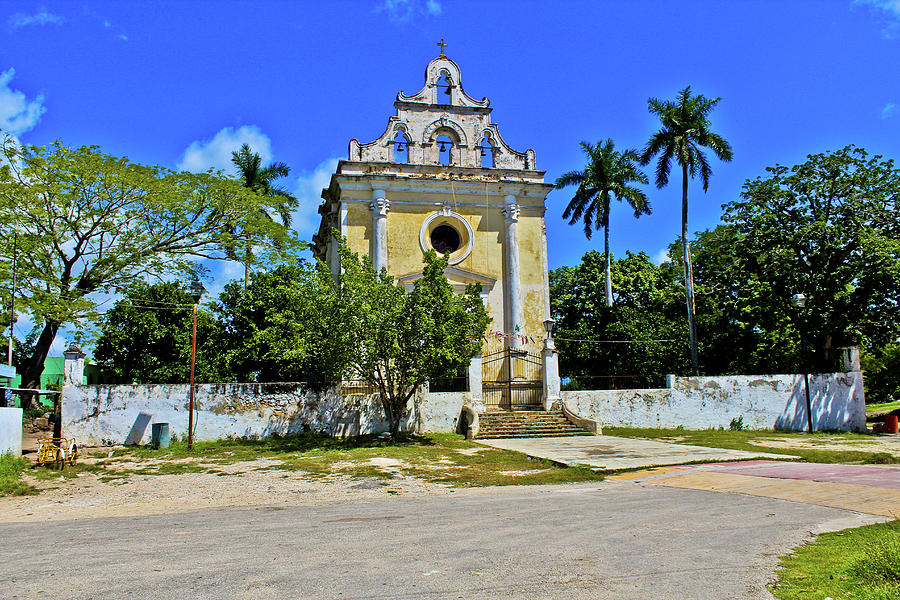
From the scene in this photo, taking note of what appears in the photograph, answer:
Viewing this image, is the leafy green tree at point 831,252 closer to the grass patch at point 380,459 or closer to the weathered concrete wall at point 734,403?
the weathered concrete wall at point 734,403

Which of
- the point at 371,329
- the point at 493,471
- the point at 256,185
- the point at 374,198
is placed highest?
the point at 256,185

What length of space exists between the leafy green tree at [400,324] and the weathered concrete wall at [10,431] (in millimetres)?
7241

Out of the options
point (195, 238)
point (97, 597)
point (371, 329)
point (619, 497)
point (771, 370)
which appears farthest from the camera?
point (771, 370)

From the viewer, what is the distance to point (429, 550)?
587cm

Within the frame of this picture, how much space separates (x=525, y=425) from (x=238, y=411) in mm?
8646

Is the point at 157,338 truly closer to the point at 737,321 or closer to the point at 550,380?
the point at 550,380

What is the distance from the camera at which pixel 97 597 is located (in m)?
4.61

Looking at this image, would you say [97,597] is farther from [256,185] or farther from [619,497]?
[256,185]

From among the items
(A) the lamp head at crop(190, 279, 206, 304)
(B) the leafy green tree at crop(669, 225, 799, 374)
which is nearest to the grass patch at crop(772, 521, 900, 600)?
(A) the lamp head at crop(190, 279, 206, 304)

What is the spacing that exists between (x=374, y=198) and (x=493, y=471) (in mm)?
14224

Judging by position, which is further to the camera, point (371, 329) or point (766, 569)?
point (371, 329)

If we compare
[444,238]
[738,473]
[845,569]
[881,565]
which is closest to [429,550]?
[845,569]

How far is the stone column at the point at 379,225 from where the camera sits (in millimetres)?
24156

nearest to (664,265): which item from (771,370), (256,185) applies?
(771,370)
